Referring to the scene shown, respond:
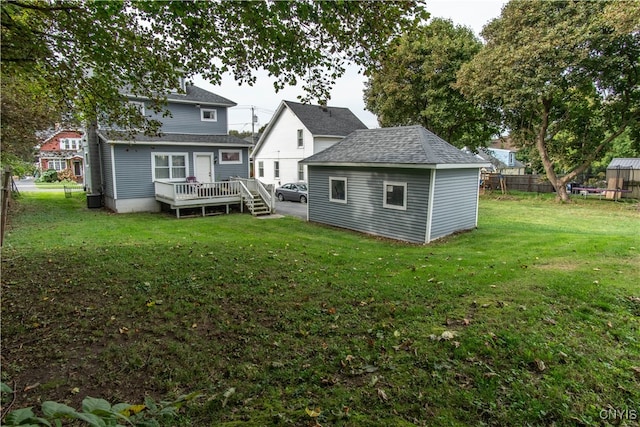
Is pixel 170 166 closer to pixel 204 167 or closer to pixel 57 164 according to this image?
Result: pixel 204 167

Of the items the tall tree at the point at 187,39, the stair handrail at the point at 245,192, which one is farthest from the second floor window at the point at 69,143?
the tall tree at the point at 187,39

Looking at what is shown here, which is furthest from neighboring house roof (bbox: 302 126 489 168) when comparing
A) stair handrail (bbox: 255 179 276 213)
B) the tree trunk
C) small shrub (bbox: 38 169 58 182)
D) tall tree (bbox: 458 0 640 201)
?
small shrub (bbox: 38 169 58 182)

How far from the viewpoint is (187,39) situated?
537 centimetres

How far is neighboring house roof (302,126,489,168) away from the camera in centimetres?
1073

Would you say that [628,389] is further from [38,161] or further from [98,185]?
[38,161]

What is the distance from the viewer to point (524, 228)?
12938 mm

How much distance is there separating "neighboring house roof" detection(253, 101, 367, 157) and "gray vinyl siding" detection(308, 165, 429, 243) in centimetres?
1111

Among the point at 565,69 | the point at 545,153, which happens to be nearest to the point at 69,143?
the point at 545,153

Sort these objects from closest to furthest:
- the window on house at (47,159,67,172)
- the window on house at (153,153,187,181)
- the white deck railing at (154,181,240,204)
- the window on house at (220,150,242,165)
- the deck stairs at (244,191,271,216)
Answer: the white deck railing at (154,181,240,204) < the deck stairs at (244,191,271,216) < the window on house at (153,153,187,181) < the window on house at (220,150,242,165) < the window on house at (47,159,67,172)

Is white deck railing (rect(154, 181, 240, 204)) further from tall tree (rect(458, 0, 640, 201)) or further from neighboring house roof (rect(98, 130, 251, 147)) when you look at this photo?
tall tree (rect(458, 0, 640, 201))

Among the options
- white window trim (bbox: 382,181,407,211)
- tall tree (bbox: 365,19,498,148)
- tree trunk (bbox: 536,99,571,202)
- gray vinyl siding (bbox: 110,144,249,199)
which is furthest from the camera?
tall tree (bbox: 365,19,498,148)

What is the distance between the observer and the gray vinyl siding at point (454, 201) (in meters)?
10.9

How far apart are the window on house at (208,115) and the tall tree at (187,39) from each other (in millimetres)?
12152

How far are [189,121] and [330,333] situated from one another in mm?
16738
